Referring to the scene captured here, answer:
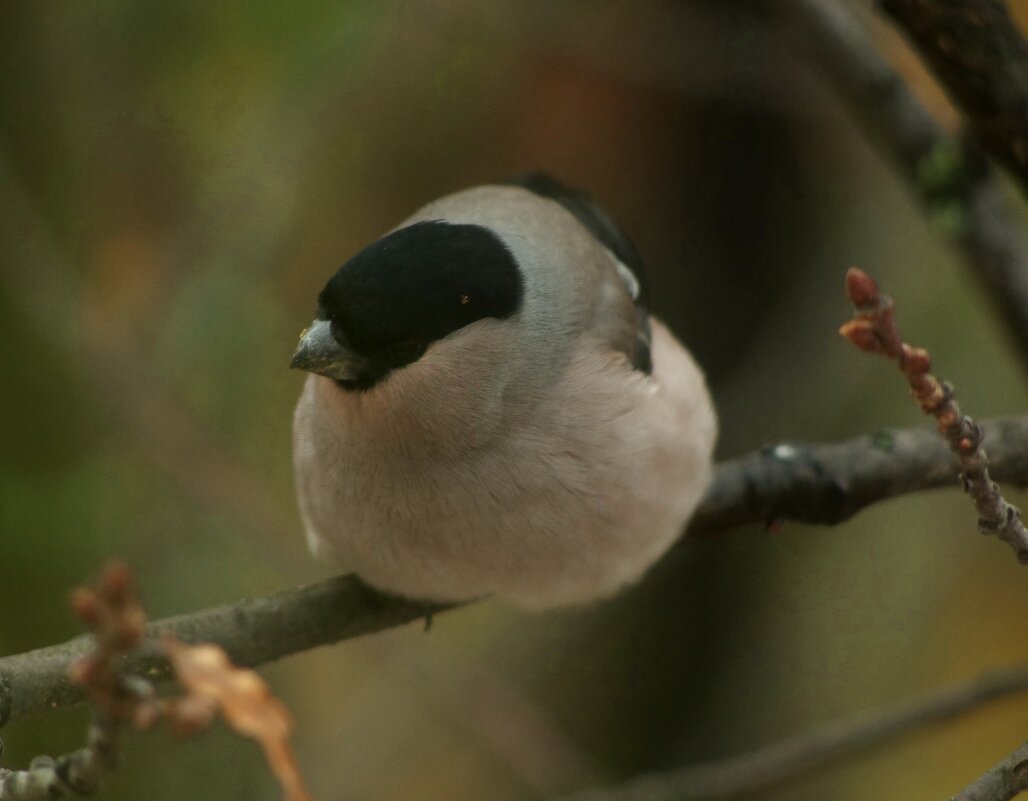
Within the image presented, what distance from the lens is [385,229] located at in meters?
5.74

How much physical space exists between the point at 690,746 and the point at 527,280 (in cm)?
315

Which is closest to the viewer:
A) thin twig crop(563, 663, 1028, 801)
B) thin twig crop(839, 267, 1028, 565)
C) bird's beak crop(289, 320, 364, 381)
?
thin twig crop(839, 267, 1028, 565)

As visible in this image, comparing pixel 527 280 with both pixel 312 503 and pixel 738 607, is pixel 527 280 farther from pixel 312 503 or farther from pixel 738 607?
pixel 738 607

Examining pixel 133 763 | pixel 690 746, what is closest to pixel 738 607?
pixel 690 746

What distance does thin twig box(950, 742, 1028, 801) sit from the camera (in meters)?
1.82

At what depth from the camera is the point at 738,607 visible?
529 cm

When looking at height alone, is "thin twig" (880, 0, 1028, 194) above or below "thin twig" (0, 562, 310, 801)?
above

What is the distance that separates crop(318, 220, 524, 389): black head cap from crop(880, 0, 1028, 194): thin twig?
120cm

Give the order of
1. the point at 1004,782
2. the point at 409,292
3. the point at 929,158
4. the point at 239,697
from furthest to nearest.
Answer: the point at 929,158 < the point at 409,292 < the point at 1004,782 < the point at 239,697

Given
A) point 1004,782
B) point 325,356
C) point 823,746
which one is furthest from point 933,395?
point 823,746

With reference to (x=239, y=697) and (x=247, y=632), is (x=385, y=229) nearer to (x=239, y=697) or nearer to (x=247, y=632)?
(x=247, y=632)

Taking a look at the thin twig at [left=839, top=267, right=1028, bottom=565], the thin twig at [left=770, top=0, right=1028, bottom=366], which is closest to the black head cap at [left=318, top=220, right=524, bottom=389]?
the thin twig at [left=839, top=267, right=1028, bottom=565]

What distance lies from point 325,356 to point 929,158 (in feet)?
6.65

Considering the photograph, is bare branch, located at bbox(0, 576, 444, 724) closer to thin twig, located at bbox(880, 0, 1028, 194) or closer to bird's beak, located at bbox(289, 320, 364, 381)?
bird's beak, located at bbox(289, 320, 364, 381)
